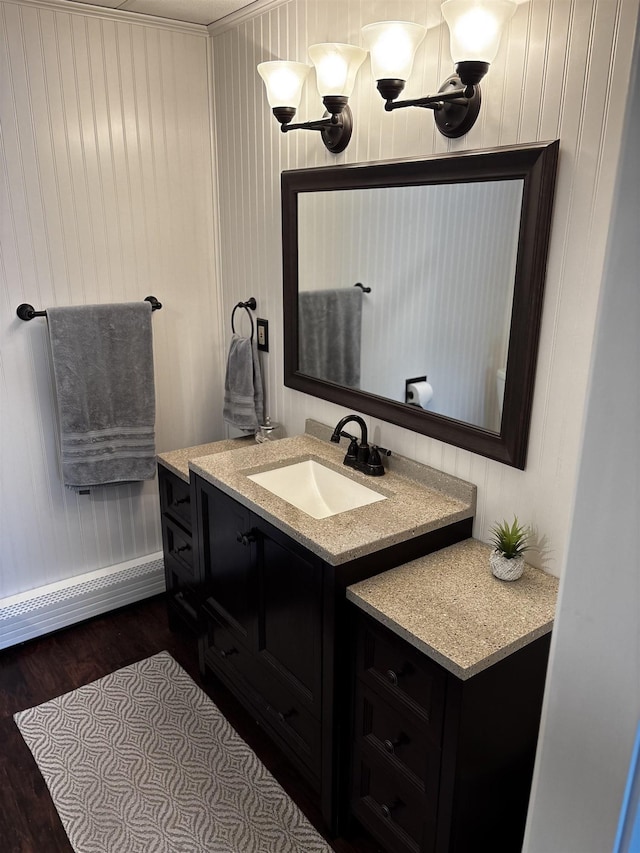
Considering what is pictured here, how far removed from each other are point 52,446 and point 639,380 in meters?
2.57

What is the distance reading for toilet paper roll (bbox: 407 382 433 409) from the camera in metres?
1.93

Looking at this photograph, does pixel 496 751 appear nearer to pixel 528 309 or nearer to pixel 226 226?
pixel 528 309

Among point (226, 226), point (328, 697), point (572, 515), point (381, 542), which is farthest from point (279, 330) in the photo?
point (572, 515)

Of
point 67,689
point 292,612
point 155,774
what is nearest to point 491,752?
point 292,612

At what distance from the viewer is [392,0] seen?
1.78 metres

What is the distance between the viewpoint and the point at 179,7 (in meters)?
2.31

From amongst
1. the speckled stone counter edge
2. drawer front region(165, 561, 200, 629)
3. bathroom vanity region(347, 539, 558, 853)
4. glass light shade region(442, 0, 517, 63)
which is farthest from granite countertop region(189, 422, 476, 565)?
glass light shade region(442, 0, 517, 63)

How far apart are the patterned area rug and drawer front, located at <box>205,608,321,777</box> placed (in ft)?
0.55

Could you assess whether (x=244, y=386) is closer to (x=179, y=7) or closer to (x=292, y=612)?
(x=292, y=612)

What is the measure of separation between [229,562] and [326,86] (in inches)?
57.8

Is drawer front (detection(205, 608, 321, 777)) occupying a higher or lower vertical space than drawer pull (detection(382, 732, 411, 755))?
lower

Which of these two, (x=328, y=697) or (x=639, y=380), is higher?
(x=639, y=380)

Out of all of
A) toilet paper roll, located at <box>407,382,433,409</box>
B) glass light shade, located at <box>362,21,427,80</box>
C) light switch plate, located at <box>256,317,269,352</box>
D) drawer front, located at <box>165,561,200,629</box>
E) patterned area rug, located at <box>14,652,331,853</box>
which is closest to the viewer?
glass light shade, located at <box>362,21,427,80</box>

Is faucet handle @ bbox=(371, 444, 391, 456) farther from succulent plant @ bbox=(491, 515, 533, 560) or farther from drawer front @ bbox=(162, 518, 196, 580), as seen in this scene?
drawer front @ bbox=(162, 518, 196, 580)
